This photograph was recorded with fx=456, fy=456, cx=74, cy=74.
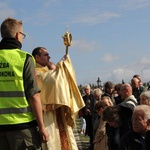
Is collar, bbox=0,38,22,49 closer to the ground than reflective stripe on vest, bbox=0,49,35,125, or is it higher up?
higher up

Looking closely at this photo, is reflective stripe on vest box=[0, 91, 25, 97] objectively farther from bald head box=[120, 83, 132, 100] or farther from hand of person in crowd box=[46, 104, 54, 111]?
bald head box=[120, 83, 132, 100]

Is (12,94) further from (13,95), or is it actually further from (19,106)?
(19,106)

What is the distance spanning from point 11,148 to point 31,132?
239mm

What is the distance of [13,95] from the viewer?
4324 mm

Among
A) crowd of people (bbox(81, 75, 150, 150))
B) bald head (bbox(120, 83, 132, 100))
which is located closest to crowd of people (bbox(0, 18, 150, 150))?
crowd of people (bbox(81, 75, 150, 150))

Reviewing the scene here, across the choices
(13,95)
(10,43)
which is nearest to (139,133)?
(13,95)

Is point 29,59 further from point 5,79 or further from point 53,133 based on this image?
point 53,133

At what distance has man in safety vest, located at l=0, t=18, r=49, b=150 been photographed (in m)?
4.27

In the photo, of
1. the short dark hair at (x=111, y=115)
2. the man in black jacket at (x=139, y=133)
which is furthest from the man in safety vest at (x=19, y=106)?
the short dark hair at (x=111, y=115)

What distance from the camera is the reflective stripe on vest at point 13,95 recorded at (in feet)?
14.1

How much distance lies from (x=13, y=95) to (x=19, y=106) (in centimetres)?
12

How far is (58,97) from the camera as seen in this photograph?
6086 millimetres

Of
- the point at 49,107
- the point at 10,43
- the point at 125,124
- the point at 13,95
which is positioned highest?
the point at 10,43

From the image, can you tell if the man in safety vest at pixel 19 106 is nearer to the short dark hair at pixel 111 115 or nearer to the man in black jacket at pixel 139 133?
the man in black jacket at pixel 139 133
